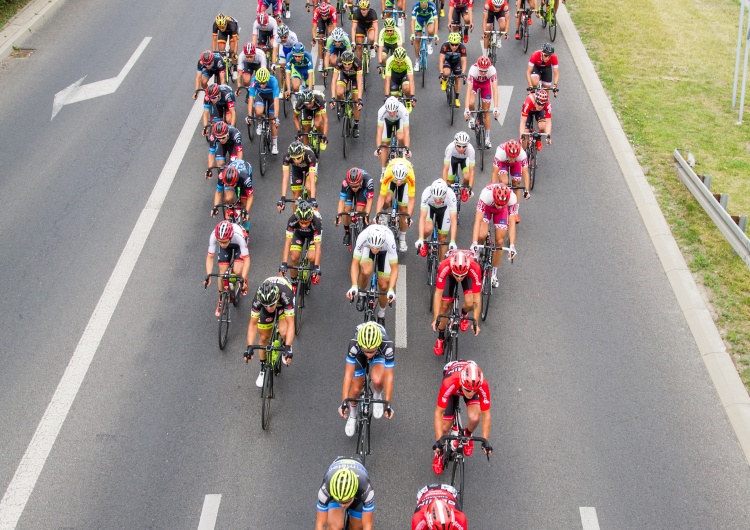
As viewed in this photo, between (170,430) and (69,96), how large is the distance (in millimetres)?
13230

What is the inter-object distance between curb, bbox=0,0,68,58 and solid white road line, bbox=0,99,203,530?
9.33 meters

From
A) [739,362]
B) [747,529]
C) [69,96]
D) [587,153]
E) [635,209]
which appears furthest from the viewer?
[69,96]

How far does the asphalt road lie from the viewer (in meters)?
10.8

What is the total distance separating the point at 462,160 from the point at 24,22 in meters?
17.6

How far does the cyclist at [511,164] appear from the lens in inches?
593

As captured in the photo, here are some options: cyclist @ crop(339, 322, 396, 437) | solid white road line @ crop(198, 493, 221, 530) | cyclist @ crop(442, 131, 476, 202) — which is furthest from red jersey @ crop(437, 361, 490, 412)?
cyclist @ crop(442, 131, 476, 202)

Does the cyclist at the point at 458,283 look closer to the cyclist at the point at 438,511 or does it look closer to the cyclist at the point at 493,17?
the cyclist at the point at 438,511

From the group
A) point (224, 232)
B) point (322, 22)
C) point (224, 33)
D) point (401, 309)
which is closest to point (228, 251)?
point (224, 232)

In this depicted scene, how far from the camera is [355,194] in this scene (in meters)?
14.8

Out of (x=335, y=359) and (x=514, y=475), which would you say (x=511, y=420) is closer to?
(x=514, y=475)

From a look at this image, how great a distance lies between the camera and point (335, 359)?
13148mm

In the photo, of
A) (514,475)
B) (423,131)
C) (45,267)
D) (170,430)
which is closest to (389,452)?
(514,475)

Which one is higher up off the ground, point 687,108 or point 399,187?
point 687,108

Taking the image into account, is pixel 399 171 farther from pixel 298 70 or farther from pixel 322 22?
pixel 322 22
